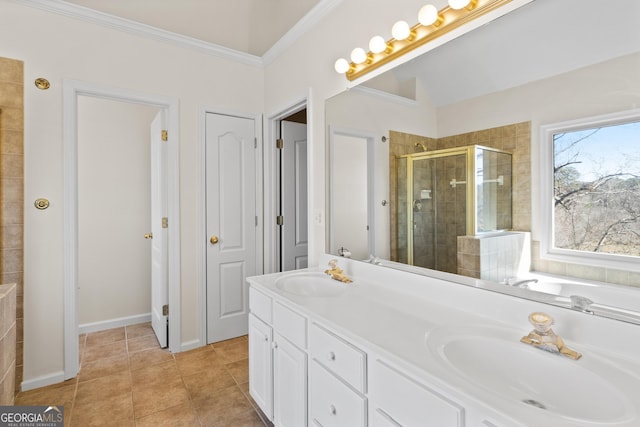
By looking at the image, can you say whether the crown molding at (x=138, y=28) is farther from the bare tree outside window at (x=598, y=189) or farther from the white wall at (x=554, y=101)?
the bare tree outside window at (x=598, y=189)

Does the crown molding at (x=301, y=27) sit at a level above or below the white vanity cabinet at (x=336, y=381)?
above

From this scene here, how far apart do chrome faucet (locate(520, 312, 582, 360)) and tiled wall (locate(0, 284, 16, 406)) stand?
2202 mm

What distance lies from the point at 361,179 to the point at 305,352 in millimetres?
999

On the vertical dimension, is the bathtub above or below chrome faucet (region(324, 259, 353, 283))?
above

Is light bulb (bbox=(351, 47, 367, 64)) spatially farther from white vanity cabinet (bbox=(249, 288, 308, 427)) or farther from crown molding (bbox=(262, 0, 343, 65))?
white vanity cabinet (bbox=(249, 288, 308, 427))

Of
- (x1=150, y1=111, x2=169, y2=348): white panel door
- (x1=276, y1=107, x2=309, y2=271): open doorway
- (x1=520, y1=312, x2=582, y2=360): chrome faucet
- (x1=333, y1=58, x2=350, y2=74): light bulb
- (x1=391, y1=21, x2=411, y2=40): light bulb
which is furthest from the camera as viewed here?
(x1=276, y1=107, x2=309, y2=271): open doorway

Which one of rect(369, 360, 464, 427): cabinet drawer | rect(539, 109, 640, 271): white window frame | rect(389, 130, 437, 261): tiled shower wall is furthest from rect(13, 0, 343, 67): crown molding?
rect(369, 360, 464, 427): cabinet drawer

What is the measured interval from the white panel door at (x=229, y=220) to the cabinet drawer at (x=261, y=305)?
115cm

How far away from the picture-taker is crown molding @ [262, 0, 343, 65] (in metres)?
2.09

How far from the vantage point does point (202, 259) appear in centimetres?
274

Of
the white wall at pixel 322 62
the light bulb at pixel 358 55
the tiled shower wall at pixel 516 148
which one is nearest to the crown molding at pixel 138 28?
the white wall at pixel 322 62

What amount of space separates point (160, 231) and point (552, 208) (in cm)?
271

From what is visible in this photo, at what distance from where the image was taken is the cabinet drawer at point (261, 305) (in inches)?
64.9

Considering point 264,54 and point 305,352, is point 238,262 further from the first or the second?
point 264,54
